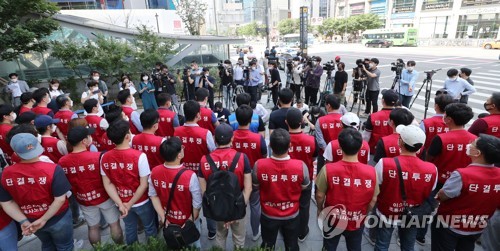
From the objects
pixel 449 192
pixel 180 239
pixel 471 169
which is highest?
pixel 471 169

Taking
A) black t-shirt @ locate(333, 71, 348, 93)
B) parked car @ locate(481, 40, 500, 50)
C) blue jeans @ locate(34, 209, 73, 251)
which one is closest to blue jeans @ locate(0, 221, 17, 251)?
blue jeans @ locate(34, 209, 73, 251)

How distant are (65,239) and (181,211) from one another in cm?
122

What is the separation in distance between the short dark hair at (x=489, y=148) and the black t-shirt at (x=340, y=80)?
5.44 meters

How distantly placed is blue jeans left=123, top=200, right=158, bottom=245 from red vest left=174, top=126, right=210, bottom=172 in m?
0.75

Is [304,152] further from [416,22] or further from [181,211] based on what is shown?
[416,22]

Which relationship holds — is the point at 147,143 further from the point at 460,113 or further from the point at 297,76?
the point at 297,76

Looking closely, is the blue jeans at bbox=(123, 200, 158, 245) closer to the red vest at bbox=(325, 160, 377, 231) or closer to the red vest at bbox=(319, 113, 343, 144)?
the red vest at bbox=(325, 160, 377, 231)

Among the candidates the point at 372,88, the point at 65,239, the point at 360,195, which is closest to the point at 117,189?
the point at 65,239

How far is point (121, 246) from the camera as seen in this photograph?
2.16 metres

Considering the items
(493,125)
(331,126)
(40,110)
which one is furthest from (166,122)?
(493,125)

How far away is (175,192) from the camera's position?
97.0 inches

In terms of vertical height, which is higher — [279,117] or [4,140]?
[279,117]

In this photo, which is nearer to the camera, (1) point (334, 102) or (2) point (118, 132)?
(2) point (118, 132)

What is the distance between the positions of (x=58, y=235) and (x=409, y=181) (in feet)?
10.6
